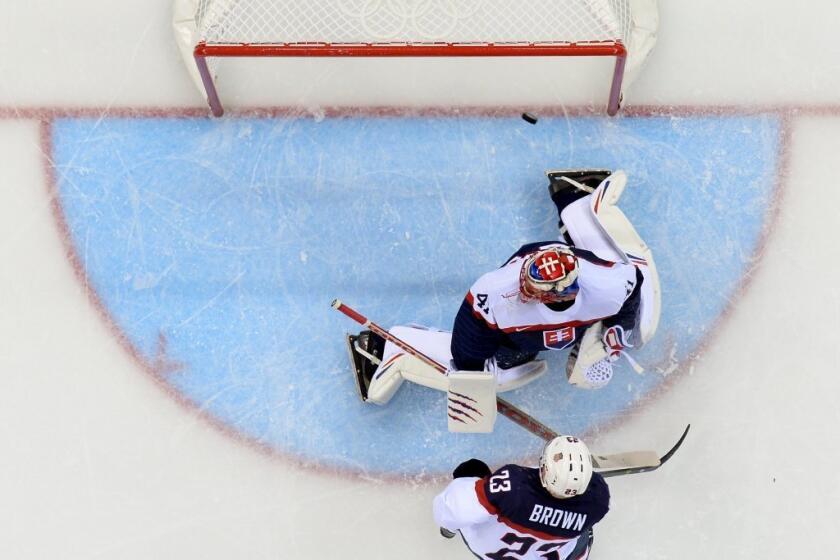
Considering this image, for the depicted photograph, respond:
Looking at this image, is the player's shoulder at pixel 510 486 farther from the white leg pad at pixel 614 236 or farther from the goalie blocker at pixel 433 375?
the white leg pad at pixel 614 236

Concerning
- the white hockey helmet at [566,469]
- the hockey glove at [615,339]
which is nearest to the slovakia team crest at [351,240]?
the hockey glove at [615,339]

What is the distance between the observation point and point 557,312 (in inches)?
141

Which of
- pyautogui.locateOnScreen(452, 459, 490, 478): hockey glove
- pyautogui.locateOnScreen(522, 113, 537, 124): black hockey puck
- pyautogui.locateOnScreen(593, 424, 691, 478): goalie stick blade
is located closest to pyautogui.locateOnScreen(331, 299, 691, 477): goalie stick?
pyautogui.locateOnScreen(593, 424, 691, 478): goalie stick blade

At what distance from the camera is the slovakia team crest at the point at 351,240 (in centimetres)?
432

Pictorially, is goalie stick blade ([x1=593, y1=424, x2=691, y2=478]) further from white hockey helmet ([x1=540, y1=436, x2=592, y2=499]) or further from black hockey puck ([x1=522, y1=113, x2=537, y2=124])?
black hockey puck ([x1=522, y1=113, x2=537, y2=124])

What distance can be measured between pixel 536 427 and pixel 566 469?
0.86 meters

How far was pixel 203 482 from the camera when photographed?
167 inches

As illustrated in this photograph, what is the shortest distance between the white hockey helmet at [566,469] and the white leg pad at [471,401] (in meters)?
0.63

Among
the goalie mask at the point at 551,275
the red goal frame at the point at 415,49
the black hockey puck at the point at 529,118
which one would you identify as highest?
the red goal frame at the point at 415,49

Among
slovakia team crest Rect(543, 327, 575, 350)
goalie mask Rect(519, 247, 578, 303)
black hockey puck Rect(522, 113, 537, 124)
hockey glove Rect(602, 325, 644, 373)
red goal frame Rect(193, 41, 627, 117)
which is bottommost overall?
hockey glove Rect(602, 325, 644, 373)

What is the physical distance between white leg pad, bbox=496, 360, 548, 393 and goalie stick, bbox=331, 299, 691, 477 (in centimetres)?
7

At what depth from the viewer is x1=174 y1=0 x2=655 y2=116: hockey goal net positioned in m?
4.36

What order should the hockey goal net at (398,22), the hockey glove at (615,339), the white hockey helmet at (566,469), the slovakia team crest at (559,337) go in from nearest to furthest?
1. the white hockey helmet at (566,469)
2. the slovakia team crest at (559,337)
3. the hockey glove at (615,339)
4. the hockey goal net at (398,22)

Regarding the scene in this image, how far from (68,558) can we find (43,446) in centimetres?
50
